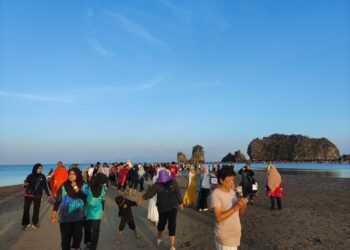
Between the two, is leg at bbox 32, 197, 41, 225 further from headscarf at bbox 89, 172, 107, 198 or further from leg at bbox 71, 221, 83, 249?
leg at bbox 71, 221, 83, 249

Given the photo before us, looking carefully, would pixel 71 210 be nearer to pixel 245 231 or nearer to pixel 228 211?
pixel 228 211

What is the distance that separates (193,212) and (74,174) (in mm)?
8014

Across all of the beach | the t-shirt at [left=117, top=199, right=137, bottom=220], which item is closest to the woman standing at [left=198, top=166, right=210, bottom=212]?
the beach

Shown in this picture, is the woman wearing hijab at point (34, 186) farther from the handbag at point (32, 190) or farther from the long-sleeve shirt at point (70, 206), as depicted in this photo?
the long-sleeve shirt at point (70, 206)

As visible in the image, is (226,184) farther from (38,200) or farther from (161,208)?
(38,200)

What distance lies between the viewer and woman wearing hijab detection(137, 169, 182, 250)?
25.4 ft

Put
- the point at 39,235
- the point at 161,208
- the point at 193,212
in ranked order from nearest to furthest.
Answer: the point at 161,208 < the point at 39,235 < the point at 193,212

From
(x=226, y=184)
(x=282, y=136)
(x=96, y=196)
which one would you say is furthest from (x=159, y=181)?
(x=282, y=136)

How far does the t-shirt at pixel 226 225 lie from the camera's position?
4.34m

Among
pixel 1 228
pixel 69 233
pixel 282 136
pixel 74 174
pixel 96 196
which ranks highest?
pixel 282 136

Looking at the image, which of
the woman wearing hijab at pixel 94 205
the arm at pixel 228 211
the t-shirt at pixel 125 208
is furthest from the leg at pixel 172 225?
the arm at pixel 228 211

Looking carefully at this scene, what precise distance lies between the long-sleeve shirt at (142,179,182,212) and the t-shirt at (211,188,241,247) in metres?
3.42

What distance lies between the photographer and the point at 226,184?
4.50 m

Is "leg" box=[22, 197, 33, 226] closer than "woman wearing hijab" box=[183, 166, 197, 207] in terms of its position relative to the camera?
Yes
